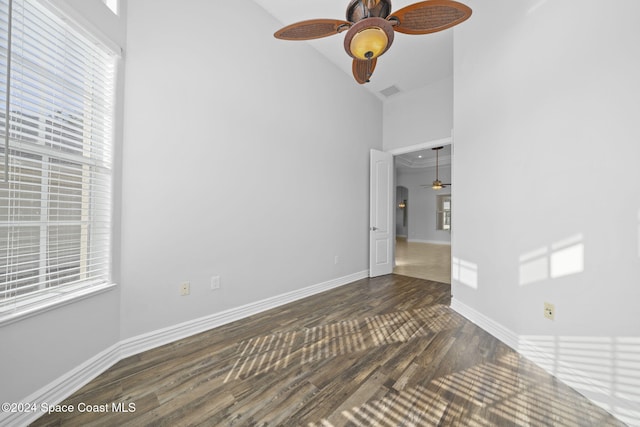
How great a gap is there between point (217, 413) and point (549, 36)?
3252 mm

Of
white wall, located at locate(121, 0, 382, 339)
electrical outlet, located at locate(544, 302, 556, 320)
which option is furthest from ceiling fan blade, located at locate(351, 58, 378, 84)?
electrical outlet, located at locate(544, 302, 556, 320)

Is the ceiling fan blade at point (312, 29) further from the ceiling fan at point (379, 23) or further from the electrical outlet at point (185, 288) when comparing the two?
the electrical outlet at point (185, 288)

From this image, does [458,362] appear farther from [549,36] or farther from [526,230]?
[549,36]

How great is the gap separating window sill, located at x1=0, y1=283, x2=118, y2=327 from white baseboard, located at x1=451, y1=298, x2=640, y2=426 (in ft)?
10.1

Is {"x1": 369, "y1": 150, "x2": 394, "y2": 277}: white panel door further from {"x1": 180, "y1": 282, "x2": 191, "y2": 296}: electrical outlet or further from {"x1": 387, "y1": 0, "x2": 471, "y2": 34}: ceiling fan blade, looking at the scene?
{"x1": 180, "y1": 282, "x2": 191, "y2": 296}: electrical outlet

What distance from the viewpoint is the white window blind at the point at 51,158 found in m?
1.19

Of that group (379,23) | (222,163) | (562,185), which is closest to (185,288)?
(222,163)

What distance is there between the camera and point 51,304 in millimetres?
1322

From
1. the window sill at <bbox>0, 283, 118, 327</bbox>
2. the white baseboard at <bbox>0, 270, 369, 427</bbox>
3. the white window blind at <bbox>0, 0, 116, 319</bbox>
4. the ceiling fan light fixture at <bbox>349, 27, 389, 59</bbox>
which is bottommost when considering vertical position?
the white baseboard at <bbox>0, 270, 369, 427</bbox>

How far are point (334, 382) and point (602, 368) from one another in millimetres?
1531

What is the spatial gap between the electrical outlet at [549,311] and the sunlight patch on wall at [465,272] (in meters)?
0.73

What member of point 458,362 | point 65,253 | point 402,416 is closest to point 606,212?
point 458,362

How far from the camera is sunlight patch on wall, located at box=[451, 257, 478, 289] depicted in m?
2.48

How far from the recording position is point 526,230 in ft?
6.22
